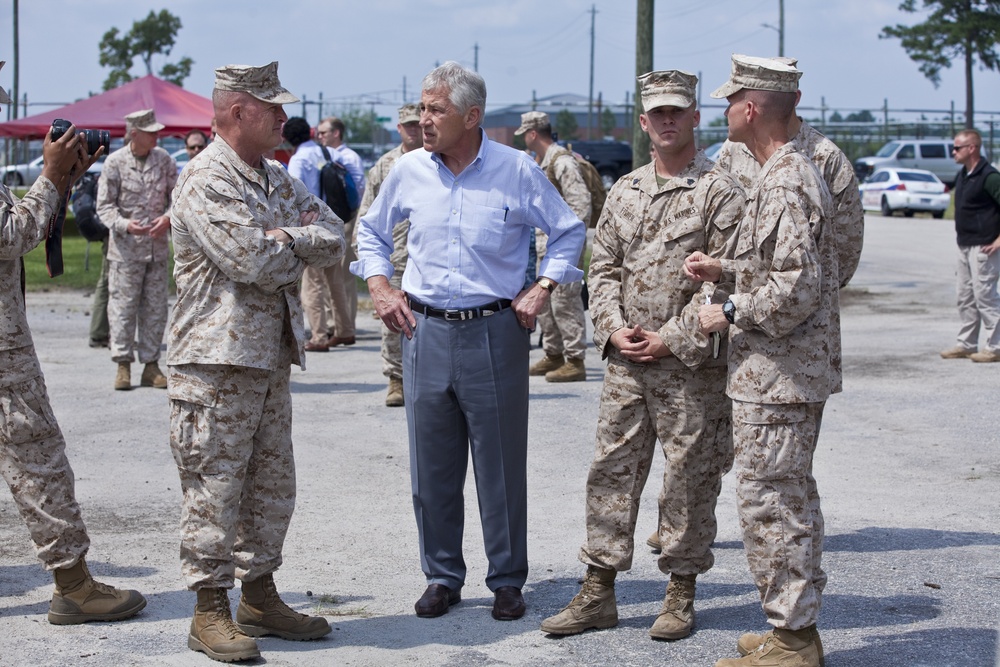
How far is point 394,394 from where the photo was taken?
9.59m

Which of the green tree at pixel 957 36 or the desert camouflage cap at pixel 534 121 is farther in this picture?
the green tree at pixel 957 36

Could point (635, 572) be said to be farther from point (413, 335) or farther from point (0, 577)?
point (0, 577)

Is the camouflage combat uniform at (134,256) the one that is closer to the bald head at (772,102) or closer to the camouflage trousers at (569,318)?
the camouflage trousers at (569,318)

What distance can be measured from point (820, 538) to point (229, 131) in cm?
271

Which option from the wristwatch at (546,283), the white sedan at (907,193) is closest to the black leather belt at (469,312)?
the wristwatch at (546,283)

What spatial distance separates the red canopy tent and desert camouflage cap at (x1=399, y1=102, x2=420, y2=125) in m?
12.9

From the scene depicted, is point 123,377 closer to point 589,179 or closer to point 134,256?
point 134,256

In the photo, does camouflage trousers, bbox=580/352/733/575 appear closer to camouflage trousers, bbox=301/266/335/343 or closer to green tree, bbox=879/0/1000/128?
camouflage trousers, bbox=301/266/335/343

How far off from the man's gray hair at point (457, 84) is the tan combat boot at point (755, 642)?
2.36m

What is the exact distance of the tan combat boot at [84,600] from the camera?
507 cm

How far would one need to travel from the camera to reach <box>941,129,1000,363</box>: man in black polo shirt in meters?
11.6

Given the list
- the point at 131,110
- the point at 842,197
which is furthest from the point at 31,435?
the point at 131,110

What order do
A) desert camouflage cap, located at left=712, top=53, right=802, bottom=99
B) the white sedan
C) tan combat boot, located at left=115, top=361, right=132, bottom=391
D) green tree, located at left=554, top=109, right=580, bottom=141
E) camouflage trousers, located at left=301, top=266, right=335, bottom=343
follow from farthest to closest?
green tree, located at left=554, top=109, right=580, bottom=141
the white sedan
camouflage trousers, located at left=301, top=266, right=335, bottom=343
tan combat boot, located at left=115, top=361, right=132, bottom=391
desert camouflage cap, located at left=712, top=53, right=802, bottom=99

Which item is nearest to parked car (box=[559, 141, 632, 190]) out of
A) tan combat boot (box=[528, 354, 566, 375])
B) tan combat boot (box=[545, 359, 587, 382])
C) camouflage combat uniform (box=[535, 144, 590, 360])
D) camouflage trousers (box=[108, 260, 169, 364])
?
tan combat boot (box=[528, 354, 566, 375])
